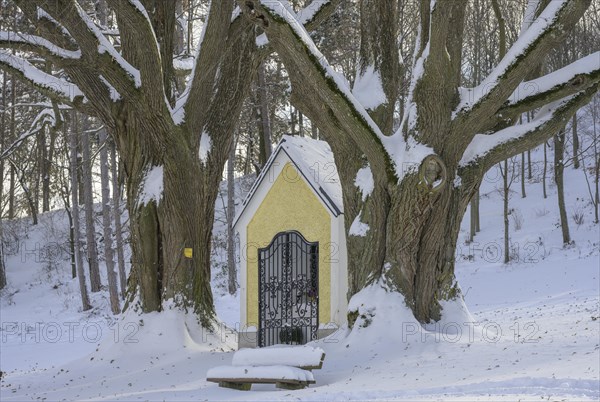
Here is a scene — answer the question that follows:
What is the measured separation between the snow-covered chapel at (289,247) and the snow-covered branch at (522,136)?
360 cm

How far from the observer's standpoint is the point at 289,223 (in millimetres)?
14836

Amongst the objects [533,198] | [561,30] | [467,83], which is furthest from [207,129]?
[533,198]

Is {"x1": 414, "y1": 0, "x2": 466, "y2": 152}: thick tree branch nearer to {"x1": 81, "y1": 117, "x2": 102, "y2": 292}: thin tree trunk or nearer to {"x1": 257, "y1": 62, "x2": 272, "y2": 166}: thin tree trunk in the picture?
{"x1": 257, "y1": 62, "x2": 272, "y2": 166}: thin tree trunk

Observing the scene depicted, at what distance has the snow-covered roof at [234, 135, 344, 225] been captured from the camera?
46.5ft

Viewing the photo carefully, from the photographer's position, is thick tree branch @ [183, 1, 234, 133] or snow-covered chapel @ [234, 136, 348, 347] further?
snow-covered chapel @ [234, 136, 348, 347]

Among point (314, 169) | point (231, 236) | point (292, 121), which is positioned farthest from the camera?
point (292, 121)

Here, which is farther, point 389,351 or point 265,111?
point 265,111

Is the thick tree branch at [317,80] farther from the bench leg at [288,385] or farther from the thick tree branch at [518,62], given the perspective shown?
the bench leg at [288,385]

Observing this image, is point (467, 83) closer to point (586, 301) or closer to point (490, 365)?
point (586, 301)

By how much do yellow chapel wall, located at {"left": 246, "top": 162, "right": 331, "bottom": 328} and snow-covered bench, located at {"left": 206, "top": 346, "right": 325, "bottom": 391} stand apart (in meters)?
3.94

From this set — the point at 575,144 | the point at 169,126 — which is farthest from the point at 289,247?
the point at 575,144

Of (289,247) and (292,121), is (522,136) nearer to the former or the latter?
(289,247)

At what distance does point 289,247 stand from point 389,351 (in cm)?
506

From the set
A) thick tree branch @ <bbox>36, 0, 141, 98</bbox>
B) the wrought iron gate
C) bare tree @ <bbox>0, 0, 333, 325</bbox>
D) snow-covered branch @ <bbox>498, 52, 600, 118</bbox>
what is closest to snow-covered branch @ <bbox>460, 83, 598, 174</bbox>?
snow-covered branch @ <bbox>498, 52, 600, 118</bbox>
